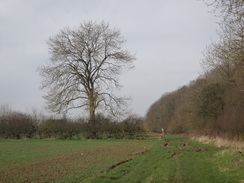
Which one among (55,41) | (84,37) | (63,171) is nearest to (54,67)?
(55,41)

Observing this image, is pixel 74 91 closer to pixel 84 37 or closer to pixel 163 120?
pixel 84 37

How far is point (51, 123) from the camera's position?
37781mm

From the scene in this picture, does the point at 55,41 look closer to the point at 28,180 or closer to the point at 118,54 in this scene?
the point at 118,54

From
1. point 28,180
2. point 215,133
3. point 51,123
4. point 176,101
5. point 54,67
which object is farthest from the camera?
point 176,101

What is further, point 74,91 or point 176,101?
point 176,101

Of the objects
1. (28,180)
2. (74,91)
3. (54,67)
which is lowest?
(28,180)

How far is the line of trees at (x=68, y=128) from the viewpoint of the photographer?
117 ft

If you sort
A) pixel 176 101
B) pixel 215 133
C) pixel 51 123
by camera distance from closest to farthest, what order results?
pixel 215 133, pixel 51 123, pixel 176 101

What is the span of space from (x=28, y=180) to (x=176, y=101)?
82073 mm

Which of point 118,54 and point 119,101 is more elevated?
point 118,54

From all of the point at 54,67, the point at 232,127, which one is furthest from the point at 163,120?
the point at 232,127

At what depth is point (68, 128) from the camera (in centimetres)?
3759

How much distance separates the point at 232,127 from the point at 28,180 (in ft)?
53.7

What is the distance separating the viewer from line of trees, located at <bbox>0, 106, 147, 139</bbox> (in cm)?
3566
